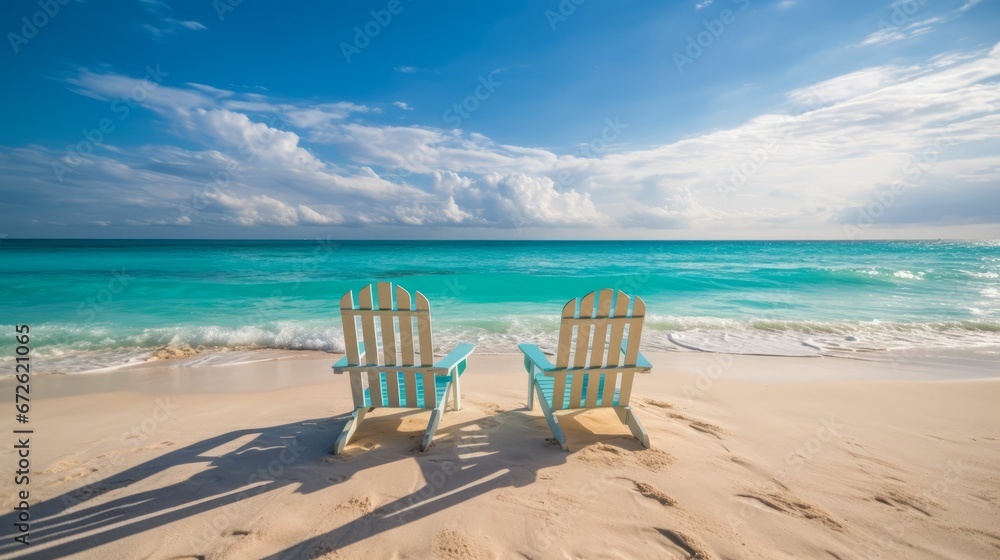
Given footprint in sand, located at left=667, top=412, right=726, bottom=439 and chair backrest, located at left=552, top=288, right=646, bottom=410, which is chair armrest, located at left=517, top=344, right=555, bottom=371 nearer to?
chair backrest, located at left=552, top=288, right=646, bottom=410

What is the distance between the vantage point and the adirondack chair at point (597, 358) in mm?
3760

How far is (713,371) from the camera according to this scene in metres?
6.55

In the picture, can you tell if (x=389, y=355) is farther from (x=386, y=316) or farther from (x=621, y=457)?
(x=621, y=457)

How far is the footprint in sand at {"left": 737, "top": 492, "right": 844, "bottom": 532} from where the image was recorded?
2805mm

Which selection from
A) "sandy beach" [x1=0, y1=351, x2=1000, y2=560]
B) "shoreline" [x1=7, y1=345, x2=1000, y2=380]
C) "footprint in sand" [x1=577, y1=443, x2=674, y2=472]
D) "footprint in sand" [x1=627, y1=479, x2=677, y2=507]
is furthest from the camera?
"shoreline" [x1=7, y1=345, x2=1000, y2=380]

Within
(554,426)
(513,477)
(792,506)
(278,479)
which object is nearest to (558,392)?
(554,426)

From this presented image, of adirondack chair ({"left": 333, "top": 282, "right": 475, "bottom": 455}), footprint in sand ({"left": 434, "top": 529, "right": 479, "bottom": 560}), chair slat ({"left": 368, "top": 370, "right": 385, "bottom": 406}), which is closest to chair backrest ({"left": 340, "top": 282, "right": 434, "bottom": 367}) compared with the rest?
adirondack chair ({"left": 333, "top": 282, "right": 475, "bottom": 455})

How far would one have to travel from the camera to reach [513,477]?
3.29 m

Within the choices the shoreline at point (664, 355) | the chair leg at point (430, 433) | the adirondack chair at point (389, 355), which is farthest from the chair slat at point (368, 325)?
the shoreline at point (664, 355)

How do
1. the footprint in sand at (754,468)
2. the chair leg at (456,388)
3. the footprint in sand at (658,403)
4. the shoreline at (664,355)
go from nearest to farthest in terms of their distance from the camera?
1. the footprint in sand at (754,468)
2. the chair leg at (456,388)
3. the footprint in sand at (658,403)
4. the shoreline at (664,355)

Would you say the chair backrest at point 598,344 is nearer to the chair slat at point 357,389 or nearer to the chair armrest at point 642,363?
the chair armrest at point 642,363

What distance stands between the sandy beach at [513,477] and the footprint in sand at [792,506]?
0.05ft

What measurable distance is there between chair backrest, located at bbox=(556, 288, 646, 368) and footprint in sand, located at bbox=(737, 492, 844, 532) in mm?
1384

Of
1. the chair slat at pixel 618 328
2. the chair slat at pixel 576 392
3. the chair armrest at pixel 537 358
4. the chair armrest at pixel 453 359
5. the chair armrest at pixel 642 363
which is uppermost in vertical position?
the chair slat at pixel 618 328
